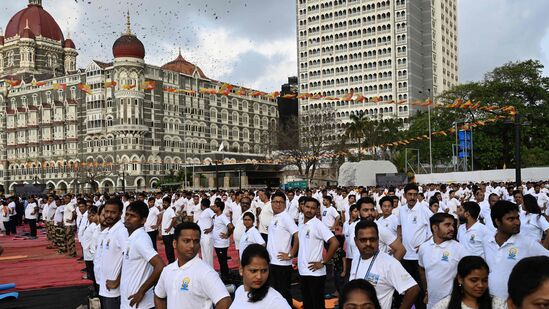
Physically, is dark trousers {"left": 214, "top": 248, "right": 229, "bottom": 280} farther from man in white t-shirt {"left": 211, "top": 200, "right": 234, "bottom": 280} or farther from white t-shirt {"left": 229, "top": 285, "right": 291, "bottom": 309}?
white t-shirt {"left": 229, "top": 285, "right": 291, "bottom": 309}

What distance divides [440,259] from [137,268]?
9.98 ft

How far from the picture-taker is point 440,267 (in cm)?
564

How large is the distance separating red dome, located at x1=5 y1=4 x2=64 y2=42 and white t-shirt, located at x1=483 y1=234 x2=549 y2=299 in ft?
316

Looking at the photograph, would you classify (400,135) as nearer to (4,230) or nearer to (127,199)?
(4,230)

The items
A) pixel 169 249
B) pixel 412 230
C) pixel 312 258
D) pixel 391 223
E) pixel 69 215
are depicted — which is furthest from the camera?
pixel 69 215

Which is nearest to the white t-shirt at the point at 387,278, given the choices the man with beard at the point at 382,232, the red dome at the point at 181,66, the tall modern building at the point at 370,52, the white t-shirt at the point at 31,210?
the man with beard at the point at 382,232

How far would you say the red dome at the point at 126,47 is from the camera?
69.0 m

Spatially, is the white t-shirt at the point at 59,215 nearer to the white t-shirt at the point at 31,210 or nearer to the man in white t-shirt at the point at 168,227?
the white t-shirt at the point at 31,210

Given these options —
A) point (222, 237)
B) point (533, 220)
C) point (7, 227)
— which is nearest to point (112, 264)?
point (533, 220)

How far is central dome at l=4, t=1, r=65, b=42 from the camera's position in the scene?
91650 millimetres

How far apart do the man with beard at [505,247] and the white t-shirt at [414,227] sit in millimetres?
3090

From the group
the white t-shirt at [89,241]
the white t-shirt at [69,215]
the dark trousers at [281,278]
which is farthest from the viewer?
the white t-shirt at [69,215]

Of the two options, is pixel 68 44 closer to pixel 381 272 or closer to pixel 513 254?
pixel 513 254

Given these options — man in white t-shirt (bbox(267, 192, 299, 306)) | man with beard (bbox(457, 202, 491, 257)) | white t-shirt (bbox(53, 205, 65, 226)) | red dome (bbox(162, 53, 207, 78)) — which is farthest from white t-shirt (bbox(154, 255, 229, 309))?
red dome (bbox(162, 53, 207, 78))
